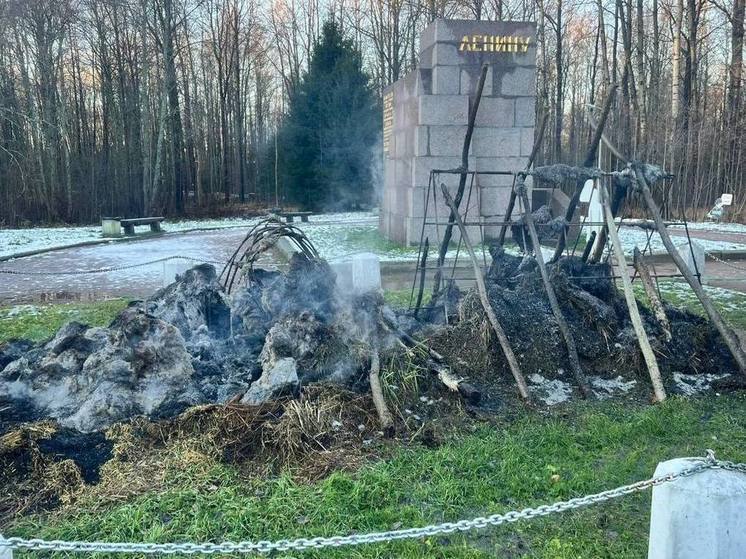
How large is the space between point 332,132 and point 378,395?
24.3 metres

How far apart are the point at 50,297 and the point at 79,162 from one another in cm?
1738

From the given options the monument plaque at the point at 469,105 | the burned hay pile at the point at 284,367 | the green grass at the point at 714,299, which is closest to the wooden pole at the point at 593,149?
the burned hay pile at the point at 284,367

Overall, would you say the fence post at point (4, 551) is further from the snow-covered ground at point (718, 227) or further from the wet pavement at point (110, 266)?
the snow-covered ground at point (718, 227)

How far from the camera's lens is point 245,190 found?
34094mm

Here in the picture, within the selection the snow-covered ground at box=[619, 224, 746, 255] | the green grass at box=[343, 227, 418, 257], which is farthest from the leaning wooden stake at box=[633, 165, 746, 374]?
the snow-covered ground at box=[619, 224, 746, 255]

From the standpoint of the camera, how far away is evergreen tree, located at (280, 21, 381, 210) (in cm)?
2769

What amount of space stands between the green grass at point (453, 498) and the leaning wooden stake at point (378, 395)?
10.0 inches

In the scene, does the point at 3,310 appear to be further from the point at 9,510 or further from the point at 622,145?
the point at 622,145

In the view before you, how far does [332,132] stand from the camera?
27.7 m

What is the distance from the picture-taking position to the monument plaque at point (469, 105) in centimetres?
1312

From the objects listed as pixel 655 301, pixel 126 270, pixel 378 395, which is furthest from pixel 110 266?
pixel 655 301

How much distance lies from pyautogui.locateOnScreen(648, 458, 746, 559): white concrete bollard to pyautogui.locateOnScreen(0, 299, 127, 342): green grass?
6455mm

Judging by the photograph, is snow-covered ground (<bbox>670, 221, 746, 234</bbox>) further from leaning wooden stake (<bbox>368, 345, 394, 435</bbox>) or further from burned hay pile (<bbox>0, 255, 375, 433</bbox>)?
leaning wooden stake (<bbox>368, 345, 394, 435</bbox>)

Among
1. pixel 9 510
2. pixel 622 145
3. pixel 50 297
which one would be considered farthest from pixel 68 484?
pixel 622 145
